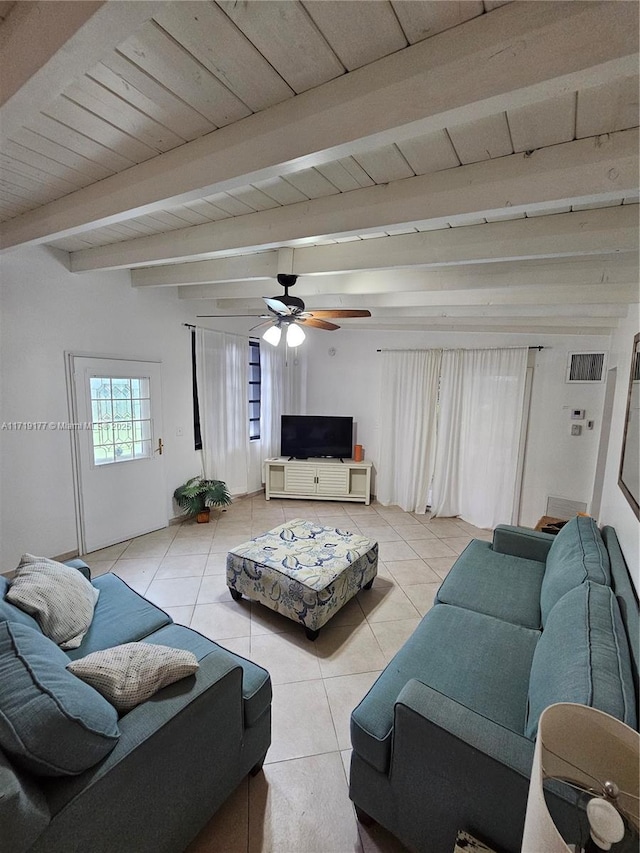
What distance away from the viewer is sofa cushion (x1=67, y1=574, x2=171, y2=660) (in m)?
1.74

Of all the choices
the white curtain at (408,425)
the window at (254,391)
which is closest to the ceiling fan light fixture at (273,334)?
the window at (254,391)

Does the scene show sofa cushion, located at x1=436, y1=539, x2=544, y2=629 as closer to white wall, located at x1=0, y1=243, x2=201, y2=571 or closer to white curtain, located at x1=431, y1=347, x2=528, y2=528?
white curtain, located at x1=431, y1=347, x2=528, y2=528

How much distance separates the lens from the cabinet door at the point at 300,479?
5.18 metres

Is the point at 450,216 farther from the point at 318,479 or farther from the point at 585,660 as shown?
the point at 318,479

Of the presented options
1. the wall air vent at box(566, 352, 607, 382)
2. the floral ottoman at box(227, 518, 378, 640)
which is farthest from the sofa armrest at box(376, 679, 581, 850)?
the wall air vent at box(566, 352, 607, 382)

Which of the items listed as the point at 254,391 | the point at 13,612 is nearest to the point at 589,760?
the point at 13,612

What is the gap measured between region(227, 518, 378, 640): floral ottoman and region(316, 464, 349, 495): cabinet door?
199 centimetres

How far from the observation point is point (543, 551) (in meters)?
2.71

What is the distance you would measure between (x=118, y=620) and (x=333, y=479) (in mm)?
3492

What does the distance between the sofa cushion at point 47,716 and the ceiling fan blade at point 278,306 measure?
2099 mm

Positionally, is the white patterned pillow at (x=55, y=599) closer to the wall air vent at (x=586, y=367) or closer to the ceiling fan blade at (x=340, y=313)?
the ceiling fan blade at (x=340, y=313)

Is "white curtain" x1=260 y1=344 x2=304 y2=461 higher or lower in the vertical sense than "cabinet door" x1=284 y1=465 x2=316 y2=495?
higher

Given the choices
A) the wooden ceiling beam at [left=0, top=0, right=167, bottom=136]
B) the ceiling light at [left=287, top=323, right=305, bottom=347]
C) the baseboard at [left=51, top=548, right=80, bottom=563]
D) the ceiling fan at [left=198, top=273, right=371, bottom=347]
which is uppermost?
the wooden ceiling beam at [left=0, top=0, right=167, bottom=136]

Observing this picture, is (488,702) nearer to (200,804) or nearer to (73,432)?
(200,804)
